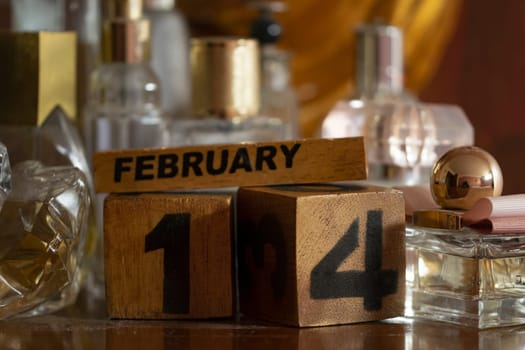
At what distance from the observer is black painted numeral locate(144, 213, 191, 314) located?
1.86ft

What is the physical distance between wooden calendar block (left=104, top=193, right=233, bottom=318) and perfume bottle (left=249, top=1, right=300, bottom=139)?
14.9 inches

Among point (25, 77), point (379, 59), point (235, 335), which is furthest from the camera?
point (379, 59)

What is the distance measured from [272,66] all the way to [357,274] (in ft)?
1.42

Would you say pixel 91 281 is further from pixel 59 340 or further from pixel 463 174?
pixel 463 174

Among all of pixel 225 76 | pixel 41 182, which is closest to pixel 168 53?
pixel 225 76

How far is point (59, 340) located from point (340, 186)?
6.7 inches

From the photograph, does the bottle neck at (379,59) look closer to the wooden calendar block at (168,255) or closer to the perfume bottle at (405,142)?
the perfume bottle at (405,142)

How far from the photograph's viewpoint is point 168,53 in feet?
3.05

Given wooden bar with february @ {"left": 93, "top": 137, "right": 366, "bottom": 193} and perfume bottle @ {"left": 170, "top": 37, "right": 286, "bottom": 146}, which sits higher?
perfume bottle @ {"left": 170, "top": 37, "right": 286, "bottom": 146}

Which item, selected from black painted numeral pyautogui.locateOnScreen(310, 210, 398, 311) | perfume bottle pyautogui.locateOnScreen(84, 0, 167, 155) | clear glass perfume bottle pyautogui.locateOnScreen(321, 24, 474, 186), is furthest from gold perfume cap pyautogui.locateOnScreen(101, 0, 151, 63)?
black painted numeral pyautogui.locateOnScreen(310, 210, 398, 311)

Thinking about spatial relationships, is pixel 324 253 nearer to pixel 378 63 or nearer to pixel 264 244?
pixel 264 244

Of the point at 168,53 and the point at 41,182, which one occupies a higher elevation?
the point at 168,53

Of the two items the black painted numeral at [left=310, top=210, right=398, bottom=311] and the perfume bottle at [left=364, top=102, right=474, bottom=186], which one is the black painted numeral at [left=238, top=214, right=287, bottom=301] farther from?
the perfume bottle at [left=364, top=102, right=474, bottom=186]

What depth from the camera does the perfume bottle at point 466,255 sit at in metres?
0.55
